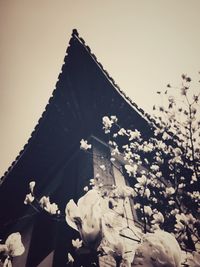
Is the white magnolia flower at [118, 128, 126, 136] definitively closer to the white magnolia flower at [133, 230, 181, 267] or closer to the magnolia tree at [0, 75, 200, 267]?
the magnolia tree at [0, 75, 200, 267]

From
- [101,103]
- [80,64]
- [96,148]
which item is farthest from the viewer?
[96,148]

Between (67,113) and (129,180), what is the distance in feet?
8.34

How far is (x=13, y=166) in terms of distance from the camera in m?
6.47

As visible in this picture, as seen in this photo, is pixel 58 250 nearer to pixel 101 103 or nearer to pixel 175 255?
pixel 101 103

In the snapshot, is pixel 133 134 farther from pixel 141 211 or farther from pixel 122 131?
pixel 141 211

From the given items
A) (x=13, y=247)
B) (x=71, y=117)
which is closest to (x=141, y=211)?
(x=71, y=117)

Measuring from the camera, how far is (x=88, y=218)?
1.29 metres

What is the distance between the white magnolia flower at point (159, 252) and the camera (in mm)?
1196

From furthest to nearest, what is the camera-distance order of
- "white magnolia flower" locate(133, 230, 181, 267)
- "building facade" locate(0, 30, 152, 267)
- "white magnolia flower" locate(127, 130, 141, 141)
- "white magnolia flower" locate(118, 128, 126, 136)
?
"white magnolia flower" locate(118, 128, 126, 136) → "white magnolia flower" locate(127, 130, 141, 141) → "building facade" locate(0, 30, 152, 267) → "white magnolia flower" locate(133, 230, 181, 267)

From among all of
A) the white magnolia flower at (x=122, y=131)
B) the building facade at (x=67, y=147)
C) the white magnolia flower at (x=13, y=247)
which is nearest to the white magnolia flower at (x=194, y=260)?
the white magnolia flower at (x=13, y=247)

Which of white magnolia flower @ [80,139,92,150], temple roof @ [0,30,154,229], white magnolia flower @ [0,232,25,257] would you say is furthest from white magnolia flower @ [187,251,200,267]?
white magnolia flower @ [80,139,92,150]

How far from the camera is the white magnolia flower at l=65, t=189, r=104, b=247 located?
1.26 meters

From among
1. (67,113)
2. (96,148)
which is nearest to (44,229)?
(96,148)

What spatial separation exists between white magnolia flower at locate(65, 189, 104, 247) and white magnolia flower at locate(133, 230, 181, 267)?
24 cm
